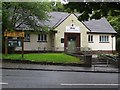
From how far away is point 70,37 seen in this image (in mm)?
47094

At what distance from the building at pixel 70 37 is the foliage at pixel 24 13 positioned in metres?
5.92

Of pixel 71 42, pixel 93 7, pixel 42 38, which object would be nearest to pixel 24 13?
pixel 42 38

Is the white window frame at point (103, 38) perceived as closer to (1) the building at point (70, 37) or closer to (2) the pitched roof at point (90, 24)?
(1) the building at point (70, 37)

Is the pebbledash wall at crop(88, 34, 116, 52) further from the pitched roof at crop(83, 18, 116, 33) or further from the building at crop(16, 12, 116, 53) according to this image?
the pitched roof at crop(83, 18, 116, 33)

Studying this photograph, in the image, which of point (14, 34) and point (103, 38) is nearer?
point (14, 34)

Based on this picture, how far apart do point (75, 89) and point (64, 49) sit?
3200 centimetres

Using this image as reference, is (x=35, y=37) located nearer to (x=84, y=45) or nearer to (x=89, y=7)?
(x=84, y=45)

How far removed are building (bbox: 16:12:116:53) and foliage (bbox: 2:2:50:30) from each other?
233 inches

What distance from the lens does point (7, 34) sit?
105 ft

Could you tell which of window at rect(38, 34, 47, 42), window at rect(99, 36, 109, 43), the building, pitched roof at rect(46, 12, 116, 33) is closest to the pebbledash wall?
the building

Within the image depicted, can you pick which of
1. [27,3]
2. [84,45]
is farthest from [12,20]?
[84,45]

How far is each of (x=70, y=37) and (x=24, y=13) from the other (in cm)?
1293

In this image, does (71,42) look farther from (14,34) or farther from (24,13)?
(14,34)

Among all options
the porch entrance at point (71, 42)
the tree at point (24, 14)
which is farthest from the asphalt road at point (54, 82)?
the porch entrance at point (71, 42)
